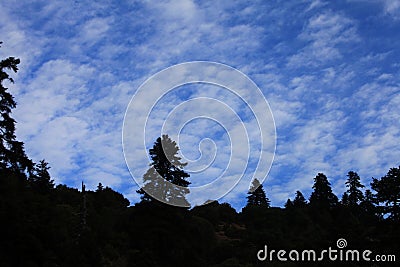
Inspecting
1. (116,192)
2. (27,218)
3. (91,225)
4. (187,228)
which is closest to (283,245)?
(187,228)

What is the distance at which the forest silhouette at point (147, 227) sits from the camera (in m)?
23.1

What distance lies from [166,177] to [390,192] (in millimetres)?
19396

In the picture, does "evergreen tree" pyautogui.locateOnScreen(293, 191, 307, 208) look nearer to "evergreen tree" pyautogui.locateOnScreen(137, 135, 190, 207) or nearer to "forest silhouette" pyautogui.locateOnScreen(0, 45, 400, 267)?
"forest silhouette" pyautogui.locateOnScreen(0, 45, 400, 267)

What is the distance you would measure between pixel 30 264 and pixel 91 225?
13807mm

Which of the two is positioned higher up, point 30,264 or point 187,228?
point 187,228

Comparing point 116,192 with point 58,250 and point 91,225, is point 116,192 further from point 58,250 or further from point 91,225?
point 58,250

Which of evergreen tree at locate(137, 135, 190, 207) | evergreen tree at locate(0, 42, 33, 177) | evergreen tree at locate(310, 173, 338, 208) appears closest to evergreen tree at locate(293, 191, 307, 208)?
evergreen tree at locate(310, 173, 338, 208)

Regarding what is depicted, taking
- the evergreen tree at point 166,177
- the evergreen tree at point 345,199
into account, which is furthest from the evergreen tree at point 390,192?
the evergreen tree at point 345,199

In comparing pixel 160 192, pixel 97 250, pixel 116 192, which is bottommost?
pixel 97 250

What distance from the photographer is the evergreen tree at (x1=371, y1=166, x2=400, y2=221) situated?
2784 cm

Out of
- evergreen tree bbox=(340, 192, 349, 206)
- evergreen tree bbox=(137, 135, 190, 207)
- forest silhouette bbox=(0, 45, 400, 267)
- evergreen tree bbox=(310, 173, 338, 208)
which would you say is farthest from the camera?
evergreen tree bbox=(340, 192, 349, 206)

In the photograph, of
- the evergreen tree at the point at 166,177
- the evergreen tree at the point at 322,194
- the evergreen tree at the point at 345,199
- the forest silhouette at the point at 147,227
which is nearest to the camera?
the forest silhouette at the point at 147,227

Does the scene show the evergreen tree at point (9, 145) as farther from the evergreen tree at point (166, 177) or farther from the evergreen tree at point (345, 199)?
the evergreen tree at point (345, 199)

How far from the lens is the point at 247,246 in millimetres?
39438
